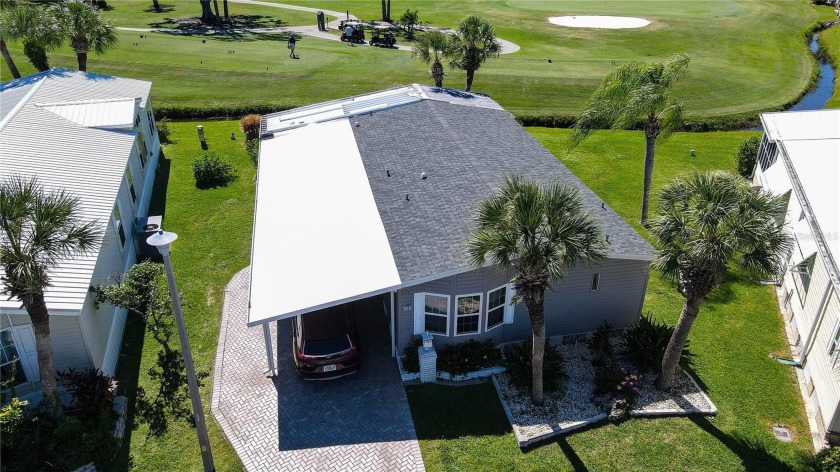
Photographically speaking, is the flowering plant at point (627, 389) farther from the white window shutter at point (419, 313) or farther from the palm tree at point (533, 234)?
the white window shutter at point (419, 313)

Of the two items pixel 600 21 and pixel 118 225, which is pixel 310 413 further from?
pixel 600 21

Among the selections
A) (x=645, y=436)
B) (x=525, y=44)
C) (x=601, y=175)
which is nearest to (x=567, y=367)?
(x=645, y=436)

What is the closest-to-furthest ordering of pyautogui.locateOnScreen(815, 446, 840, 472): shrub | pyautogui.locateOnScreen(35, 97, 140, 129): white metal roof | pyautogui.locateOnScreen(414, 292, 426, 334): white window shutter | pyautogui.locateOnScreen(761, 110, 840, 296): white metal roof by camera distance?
pyautogui.locateOnScreen(815, 446, 840, 472): shrub
pyautogui.locateOnScreen(414, 292, 426, 334): white window shutter
pyautogui.locateOnScreen(761, 110, 840, 296): white metal roof
pyautogui.locateOnScreen(35, 97, 140, 129): white metal roof

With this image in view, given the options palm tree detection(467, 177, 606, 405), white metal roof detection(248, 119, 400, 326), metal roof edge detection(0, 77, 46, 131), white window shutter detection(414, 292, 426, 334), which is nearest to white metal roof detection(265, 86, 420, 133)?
white metal roof detection(248, 119, 400, 326)

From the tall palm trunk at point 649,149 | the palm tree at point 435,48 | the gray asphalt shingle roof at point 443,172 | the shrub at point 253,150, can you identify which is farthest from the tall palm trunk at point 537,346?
the palm tree at point 435,48

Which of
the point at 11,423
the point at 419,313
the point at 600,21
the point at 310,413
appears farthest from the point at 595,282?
the point at 600,21

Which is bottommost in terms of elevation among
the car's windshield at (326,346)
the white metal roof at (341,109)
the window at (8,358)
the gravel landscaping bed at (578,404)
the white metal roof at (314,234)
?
the gravel landscaping bed at (578,404)

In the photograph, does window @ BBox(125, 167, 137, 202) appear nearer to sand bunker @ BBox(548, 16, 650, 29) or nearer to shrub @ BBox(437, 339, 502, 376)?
shrub @ BBox(437, 339, 502, 376)
